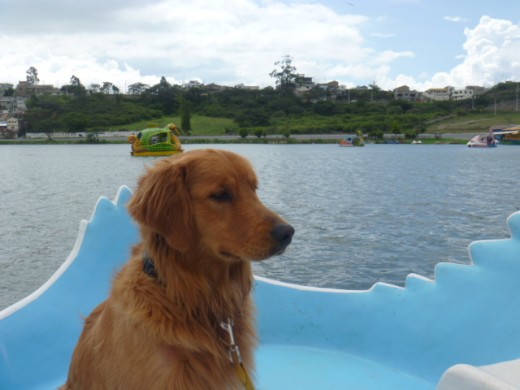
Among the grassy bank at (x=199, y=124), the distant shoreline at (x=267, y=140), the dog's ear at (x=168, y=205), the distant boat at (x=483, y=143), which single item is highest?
the grassy bank at (x=199, y=124)

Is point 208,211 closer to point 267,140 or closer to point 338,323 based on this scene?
point 338,323

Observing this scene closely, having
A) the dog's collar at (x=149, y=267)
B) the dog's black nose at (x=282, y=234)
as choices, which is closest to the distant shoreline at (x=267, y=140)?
the dog's collar at (x=149, y=267)

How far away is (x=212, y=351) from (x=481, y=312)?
87.5 inches

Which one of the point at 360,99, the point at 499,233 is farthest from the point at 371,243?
the point at 360,99

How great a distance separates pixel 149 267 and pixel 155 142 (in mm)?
39031

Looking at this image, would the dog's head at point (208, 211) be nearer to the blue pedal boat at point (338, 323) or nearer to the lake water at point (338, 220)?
the lake water at point (338, 220)

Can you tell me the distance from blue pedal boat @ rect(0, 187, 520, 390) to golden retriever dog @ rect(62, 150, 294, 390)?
1.11 metres

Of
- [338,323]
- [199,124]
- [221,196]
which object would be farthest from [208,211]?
[199,124]

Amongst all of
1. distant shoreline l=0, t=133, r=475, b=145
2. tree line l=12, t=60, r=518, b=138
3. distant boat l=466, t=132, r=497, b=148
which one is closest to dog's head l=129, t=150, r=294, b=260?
distant boat l=466, t=132, r=497, b=148

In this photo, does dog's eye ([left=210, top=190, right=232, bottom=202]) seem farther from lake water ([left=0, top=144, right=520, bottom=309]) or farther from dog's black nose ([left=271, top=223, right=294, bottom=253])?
lake water ([left=0, top=144, right=520, bottom=309])

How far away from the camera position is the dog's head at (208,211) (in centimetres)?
237

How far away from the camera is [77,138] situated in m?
82.6

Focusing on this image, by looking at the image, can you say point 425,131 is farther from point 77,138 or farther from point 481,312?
point 481,312

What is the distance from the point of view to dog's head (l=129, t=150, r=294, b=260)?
2.37 m
